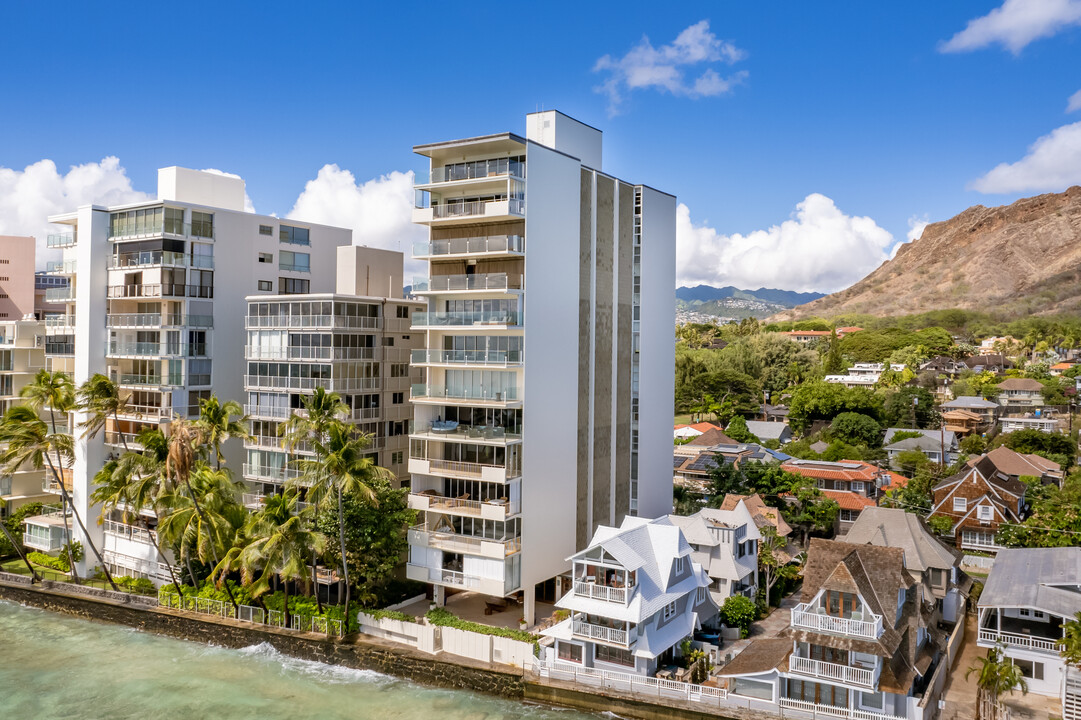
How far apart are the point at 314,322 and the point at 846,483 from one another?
41.8 meters

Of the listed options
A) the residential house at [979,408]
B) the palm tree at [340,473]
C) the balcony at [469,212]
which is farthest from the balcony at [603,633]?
the residential house at [979,408]

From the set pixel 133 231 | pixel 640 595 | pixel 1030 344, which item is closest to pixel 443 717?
pixel 640 595

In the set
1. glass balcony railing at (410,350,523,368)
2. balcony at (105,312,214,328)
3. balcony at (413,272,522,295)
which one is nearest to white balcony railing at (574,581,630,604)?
glass balcony railing at (410,350,523,368)

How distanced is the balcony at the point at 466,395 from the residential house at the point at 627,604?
7.29 metres

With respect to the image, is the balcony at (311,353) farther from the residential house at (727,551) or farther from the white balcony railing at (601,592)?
the residential house at (727,551)

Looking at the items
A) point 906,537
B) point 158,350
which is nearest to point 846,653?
point 906,537

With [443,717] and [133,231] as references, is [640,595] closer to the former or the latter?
[443,717]

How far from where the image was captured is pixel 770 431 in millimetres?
94250

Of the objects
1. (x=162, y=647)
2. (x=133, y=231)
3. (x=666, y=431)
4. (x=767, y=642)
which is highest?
(x=133, y=231)

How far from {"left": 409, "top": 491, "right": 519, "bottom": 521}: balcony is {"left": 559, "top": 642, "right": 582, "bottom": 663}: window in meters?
6.04

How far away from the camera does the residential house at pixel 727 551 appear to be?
38.0m

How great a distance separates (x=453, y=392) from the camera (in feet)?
125

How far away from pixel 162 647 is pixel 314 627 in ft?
25.3

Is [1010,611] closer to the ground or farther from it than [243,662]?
farther from it
